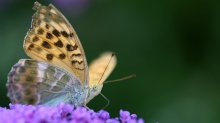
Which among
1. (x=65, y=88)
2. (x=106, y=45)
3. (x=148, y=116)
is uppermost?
(x=65, y=88)

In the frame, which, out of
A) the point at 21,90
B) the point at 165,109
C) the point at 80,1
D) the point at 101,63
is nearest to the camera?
the point at 21,90

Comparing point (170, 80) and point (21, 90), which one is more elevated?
point (21, 90)

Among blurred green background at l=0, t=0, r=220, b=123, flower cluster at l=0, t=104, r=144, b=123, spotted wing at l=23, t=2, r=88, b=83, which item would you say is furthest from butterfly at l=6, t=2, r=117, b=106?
blurred green background at l=0, t=0, r=220, b=123

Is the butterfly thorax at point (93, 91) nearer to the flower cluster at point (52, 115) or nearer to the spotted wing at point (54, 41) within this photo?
the spotted wing at point (54, 41)

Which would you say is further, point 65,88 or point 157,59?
point 157,59

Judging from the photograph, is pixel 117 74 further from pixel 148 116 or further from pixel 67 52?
pixel 67 52

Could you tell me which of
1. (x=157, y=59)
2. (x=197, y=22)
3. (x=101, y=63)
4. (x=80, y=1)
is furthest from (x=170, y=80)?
(x=101, y=63)

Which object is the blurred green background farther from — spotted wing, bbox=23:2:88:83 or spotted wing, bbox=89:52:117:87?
spotted wing, bbox=23:2:88:83
